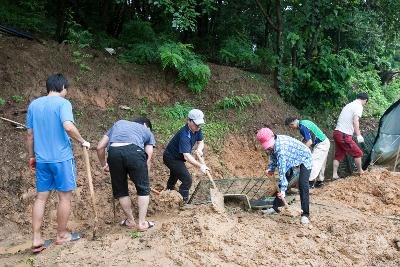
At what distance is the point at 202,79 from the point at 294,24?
304 centimetres

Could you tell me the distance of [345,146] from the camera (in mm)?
8172

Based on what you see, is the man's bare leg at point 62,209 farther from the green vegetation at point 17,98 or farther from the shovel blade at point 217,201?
the green vegetation at point 17,98

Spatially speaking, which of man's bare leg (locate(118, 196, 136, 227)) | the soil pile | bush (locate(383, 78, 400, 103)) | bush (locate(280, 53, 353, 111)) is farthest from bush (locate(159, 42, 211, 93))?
bush (locate(383, 78, 400, 103))

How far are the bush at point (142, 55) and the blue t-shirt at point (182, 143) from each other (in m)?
3.64

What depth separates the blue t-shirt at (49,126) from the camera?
461 centimetres

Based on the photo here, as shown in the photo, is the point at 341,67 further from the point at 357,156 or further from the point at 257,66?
the point at 357,156

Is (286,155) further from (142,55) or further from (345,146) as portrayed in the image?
(142,55)

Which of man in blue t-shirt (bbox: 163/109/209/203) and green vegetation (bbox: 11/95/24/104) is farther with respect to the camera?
green vegetation (bbox: 11/95/24/104)

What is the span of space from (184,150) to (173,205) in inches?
37.1

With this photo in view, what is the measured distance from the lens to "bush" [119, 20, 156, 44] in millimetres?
9758

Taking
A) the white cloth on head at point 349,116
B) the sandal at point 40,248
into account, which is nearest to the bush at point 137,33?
the white cloth on head at point 349,116

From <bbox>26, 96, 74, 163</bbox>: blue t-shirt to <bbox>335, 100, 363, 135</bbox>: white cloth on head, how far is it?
5462 mm

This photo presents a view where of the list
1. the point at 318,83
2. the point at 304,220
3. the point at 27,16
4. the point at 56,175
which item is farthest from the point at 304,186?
the point at 27,16

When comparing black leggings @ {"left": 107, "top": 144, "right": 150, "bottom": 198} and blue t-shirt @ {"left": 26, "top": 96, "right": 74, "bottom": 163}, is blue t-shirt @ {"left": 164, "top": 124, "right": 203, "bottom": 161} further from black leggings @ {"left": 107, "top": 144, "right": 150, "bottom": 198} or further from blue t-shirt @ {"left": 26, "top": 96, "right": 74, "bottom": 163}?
blue t-shirt @ {"left": 26, "top": 96, "right": 74, "bottom": 163}
